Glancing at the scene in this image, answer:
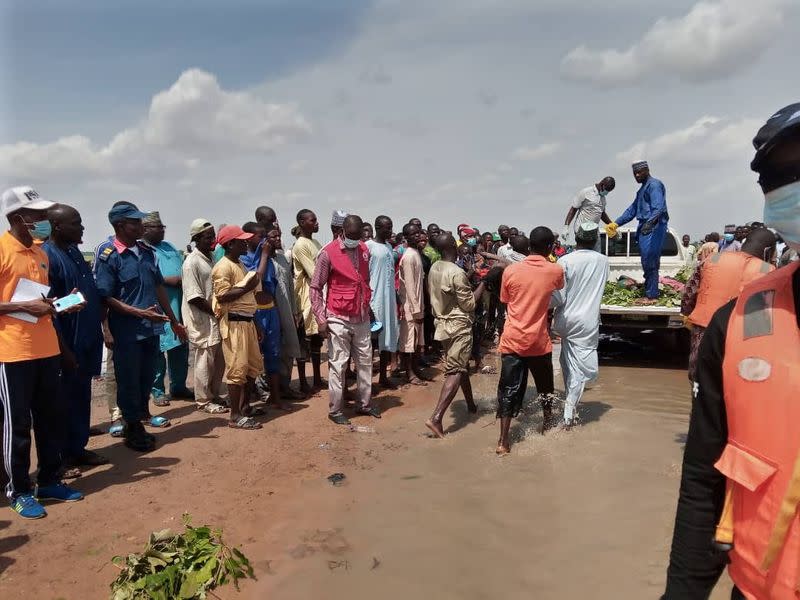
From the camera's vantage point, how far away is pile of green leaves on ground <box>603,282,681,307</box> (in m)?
7.55

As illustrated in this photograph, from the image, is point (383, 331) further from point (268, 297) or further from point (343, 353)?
point (268, 297)

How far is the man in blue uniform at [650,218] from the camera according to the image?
24.6 feet

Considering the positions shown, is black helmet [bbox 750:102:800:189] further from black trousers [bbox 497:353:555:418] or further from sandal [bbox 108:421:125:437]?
sandal [bbox 108:421:125:437]

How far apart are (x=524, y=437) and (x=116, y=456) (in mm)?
3605

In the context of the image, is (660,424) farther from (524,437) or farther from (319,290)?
(319,290)

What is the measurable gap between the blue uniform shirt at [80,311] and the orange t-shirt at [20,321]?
38 centimetres

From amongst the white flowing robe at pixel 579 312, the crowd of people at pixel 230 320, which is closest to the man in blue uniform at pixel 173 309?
the crowd of people at pixel 230 320

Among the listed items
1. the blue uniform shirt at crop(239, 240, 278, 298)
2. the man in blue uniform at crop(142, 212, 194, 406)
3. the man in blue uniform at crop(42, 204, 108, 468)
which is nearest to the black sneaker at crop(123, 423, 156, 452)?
the man in blue uniform at crop(42, 204, 108, 468)

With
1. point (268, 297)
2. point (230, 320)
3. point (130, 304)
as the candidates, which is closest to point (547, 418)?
point (268, 297)

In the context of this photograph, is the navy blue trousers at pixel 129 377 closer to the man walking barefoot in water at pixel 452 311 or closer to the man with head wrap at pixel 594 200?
the man walking barefoot in water at pixel 452 311

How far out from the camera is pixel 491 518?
3547 millimetres

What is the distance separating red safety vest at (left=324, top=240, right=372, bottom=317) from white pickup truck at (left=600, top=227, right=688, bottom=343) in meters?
3.84

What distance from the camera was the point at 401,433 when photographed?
528 cm

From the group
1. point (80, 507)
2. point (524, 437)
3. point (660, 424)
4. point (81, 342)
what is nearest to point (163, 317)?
point (81, 342)
